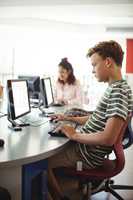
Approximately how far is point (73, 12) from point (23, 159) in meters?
4.84

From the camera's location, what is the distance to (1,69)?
26.2 ft

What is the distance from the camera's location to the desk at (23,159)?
4.88 feet

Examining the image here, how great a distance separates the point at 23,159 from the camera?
58.2 inches

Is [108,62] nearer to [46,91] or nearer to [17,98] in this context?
[17,98]

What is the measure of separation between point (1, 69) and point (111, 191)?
5.84 m

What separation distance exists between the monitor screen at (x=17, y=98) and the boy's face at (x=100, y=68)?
651 mm

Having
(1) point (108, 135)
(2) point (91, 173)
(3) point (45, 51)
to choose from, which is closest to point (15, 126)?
(2) point (91, 173)

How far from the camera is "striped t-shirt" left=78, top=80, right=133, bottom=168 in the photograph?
180 centimetres

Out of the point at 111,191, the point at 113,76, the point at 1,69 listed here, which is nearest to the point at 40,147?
the point at 113,76

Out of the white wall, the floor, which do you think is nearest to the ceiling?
the white wall

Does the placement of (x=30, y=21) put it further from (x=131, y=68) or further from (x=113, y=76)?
(x=113, y=76)

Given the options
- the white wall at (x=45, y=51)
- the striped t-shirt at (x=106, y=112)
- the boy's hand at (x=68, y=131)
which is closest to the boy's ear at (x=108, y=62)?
the striped t-shirt at (x=106, y=112)

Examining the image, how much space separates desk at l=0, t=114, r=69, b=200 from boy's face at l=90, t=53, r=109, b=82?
0.47 m

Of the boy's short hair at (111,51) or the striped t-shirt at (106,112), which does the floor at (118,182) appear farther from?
the boy's short hair at (111,51)
